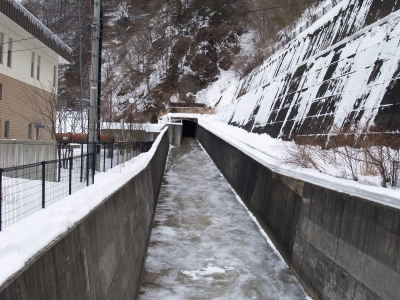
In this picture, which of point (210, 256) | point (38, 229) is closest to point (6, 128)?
point (210, 256)

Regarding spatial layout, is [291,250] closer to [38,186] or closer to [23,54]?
[38,186]

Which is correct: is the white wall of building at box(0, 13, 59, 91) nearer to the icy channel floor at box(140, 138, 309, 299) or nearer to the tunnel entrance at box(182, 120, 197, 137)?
the icy channel floor at box(140, 138, 309, 299)

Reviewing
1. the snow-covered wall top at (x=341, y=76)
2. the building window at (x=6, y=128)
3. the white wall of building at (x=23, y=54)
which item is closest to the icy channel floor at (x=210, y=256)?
the snow-covered wall top at (x=341, y=76)

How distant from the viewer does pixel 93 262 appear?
4363mm

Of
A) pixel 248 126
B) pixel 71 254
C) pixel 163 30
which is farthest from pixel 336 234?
pixel 163 30

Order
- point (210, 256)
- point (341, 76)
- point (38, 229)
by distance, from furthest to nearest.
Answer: point (341, 76) < point (210, 256) < point (38, 229)

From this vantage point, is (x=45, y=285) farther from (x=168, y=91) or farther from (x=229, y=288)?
(x=168, y=91)

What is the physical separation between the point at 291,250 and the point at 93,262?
216 inches

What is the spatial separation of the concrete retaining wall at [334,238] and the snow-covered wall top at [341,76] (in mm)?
3118

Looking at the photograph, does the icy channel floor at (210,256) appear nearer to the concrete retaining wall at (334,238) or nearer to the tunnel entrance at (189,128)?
the concrete retaining wall at (334,238)

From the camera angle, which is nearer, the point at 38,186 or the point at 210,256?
the point at 38,186

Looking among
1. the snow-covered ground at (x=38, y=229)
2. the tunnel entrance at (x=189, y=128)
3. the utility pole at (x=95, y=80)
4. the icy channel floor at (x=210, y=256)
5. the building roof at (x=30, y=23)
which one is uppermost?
the building roof at (x=30, y=23)

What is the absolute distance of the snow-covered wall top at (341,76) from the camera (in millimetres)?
10305

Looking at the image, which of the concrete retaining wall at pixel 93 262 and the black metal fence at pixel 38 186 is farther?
the black metal fence at pixel 38 186
